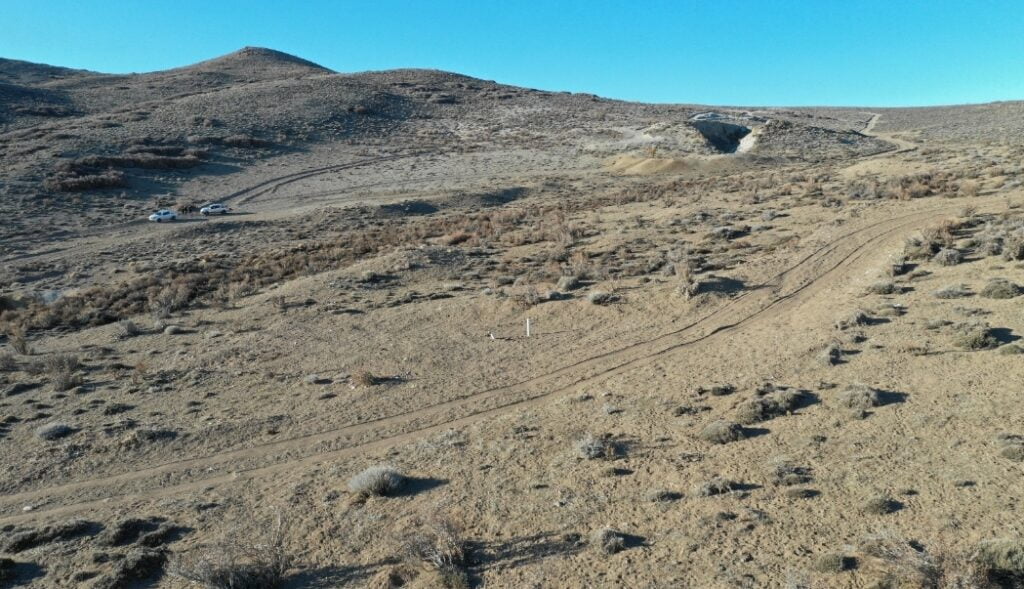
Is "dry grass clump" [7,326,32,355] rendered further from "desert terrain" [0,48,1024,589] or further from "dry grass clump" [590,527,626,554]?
"dry grass clump" [590,527,626,554]

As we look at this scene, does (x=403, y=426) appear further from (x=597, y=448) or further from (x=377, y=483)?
(x=597, y=448)

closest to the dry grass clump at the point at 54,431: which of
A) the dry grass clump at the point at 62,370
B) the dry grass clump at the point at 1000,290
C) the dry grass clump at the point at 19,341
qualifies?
the dry grass clump at the point at 62,370

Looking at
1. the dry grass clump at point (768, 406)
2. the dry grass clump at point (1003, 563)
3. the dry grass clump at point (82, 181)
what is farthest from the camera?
the dry grass clump at point (82, 181)

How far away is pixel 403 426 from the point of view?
42.9ft

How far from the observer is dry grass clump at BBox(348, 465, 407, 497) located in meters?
10.2

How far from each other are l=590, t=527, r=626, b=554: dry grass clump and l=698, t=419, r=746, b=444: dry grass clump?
10.4 feet

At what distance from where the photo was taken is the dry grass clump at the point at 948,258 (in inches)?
684

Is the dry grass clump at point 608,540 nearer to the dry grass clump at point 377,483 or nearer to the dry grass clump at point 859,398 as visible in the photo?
the dry grass clump at point 377,483

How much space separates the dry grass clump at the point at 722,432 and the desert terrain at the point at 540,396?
57 millimetres

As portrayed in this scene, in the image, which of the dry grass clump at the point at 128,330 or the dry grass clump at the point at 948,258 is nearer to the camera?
the dry grass clump at the point at 948,258

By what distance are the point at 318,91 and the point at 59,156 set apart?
4606 cm

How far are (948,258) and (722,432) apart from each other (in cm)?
1245

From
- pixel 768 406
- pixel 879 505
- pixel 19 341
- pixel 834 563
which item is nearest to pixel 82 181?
pixel 19 341

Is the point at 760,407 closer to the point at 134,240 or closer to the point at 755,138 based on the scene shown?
the point at 134,240
